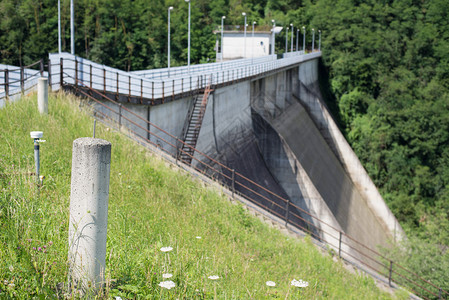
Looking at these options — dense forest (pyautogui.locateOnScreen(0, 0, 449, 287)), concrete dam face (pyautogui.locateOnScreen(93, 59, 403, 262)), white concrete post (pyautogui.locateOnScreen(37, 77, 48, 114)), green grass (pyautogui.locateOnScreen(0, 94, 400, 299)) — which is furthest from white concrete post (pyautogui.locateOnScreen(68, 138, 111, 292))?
dense forest (pyautogui.locateOnScreen(0, 0, 449, 287))

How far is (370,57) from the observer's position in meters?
51.2

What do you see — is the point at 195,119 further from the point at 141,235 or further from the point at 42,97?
the point at 141,235

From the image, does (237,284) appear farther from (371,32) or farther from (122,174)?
(371,32)

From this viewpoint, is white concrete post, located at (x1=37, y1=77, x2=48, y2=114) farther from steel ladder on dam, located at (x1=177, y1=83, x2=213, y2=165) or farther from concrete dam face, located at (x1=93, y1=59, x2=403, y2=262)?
steel ladder on dam, located at (x1=177, y1=83, x2=213, y2=165)

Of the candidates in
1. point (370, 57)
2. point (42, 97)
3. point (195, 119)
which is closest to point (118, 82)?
point (195, 119)

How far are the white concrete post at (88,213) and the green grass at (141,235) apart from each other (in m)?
0.14

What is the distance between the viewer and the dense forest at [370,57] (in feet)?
135

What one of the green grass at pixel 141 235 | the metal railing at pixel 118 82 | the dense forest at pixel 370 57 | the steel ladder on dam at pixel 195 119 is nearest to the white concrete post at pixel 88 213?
the green grass at pixel 141 235

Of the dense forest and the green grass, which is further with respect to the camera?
the dense forest

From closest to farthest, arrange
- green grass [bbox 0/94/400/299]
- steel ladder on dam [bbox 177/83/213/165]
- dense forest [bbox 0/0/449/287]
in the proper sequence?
green grass [bbox 0/94/400/299], steel ladder on dam [bbox 177/83/213/165], dense forest [bbox 0/0/449/287]

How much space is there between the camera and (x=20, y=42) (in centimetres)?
4606

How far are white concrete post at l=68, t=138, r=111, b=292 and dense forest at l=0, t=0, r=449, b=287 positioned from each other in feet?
87.9

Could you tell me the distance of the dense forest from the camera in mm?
41062

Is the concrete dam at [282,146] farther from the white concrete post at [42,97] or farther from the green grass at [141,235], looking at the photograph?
the green grass at [141,235]
